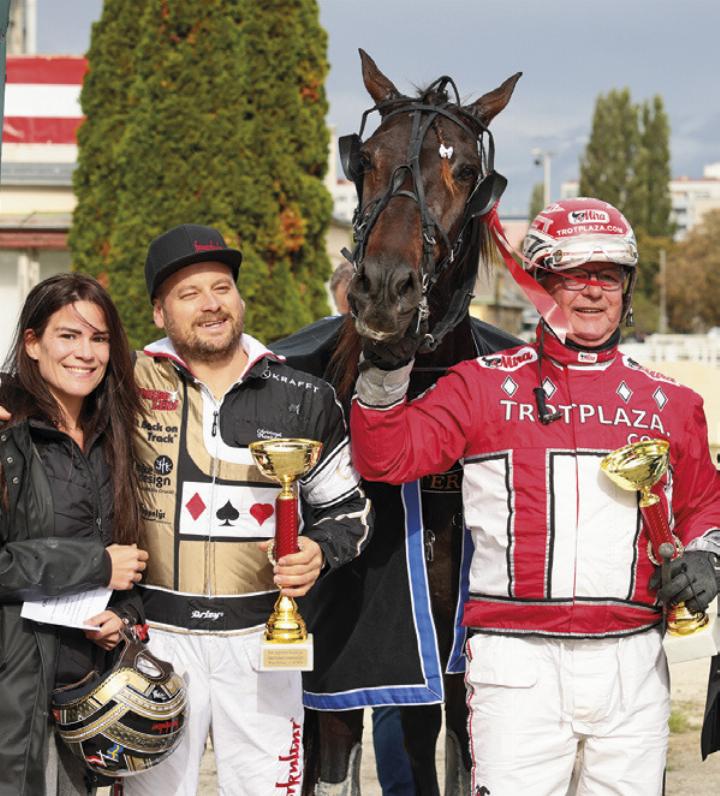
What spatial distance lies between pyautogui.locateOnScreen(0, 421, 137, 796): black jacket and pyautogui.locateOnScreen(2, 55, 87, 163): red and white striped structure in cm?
1490

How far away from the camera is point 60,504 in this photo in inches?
103

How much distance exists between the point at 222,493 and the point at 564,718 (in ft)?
3.11

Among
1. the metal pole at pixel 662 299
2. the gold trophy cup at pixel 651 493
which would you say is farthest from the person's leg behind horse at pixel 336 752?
the metal pole at pixel 662 299

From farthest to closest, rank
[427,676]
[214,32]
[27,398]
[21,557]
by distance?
[214,32]
[427,676]
[27,398]
[21,557]

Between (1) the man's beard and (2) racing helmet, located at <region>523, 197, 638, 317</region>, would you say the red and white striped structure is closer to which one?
(1) the man's beard

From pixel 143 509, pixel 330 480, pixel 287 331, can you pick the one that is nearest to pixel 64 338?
pixel 143 509

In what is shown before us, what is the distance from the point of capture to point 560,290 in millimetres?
2719

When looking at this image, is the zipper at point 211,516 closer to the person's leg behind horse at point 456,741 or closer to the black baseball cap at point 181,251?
the black baseball cap at point 181,251

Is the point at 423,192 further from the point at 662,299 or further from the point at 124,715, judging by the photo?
the point at 662,299

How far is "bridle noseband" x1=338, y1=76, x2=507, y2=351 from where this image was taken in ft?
8.57

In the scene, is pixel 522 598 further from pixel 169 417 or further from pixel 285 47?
pixel 285 47

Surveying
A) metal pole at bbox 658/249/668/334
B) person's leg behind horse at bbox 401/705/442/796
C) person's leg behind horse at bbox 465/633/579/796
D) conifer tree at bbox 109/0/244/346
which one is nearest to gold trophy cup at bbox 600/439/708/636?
person's leg behind horse at bbox 465/633/579/796

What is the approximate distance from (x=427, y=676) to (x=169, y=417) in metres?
0.95

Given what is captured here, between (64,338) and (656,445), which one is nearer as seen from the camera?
(656,445)
